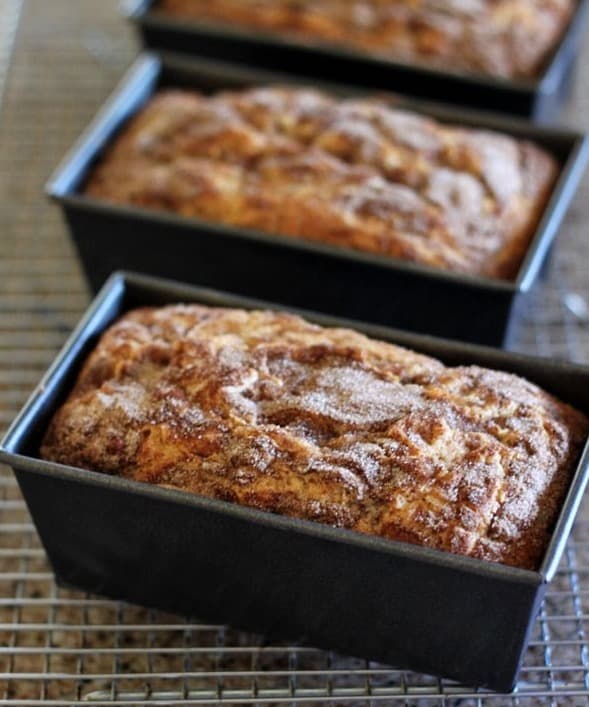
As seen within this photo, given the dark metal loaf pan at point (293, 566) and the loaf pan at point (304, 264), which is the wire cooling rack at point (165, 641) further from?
the loaf pan at point (304, 264)

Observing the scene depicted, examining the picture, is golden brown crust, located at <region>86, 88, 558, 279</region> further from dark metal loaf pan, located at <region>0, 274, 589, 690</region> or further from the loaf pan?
dark metal loaf pan, located at <region>0, 274, 589, 690</region>

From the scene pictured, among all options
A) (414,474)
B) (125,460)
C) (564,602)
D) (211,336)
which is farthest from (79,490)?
(564,602)

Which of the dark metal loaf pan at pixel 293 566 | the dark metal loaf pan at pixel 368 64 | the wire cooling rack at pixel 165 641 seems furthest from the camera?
the dark metal loaf pan at pixel 368 64

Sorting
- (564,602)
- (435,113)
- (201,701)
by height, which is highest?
(435,113)

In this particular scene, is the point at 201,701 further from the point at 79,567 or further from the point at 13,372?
the point at 13,372

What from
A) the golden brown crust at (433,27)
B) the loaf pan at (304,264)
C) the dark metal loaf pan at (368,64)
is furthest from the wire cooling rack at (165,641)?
the golden brown crust at (433,27)
